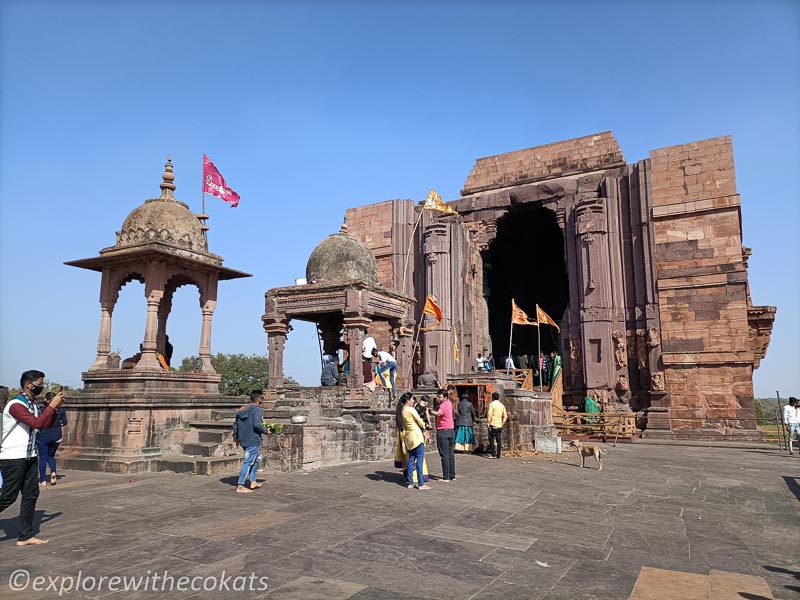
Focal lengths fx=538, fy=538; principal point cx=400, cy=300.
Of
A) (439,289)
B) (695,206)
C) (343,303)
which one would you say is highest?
(695,206)

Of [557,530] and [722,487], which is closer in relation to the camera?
[557,530]

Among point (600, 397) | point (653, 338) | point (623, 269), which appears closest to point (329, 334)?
point (600, 397)

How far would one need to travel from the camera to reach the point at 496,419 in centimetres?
1204

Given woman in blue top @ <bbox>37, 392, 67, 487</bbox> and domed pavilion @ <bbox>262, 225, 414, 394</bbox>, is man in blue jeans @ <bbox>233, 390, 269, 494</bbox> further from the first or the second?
domed pavilion @ <bbox>262, 225, 414, 394</bbox>

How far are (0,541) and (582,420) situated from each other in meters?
18.4

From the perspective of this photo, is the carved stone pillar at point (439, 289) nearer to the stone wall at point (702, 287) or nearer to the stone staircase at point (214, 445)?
the stone wall at point (702, 287)

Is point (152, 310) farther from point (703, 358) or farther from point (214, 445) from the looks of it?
point (703, 358)

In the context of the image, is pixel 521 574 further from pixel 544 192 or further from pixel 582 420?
pixel 544 192

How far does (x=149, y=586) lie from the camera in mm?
4125

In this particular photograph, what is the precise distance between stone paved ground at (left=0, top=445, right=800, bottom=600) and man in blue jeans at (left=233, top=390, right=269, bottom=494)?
348 mm

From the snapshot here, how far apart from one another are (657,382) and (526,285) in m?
16.4

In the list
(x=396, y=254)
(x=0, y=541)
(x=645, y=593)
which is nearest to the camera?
(x=645, y=593)

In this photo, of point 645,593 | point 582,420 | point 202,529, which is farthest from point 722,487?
point 582,420

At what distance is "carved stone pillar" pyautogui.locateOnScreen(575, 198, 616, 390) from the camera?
2145 cm
